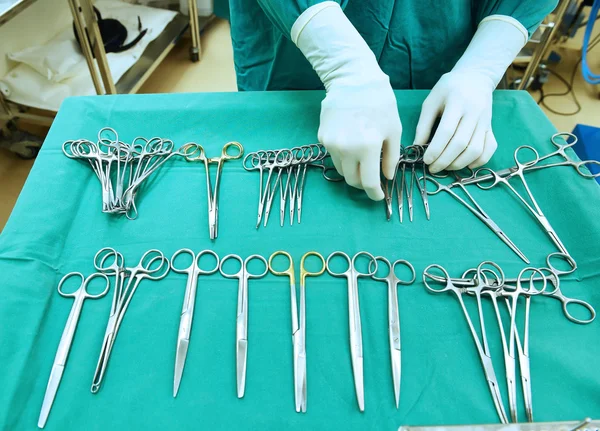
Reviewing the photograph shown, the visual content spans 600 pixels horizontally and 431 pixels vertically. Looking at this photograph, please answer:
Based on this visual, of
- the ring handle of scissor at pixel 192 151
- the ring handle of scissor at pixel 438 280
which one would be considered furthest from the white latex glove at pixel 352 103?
the ring handle of scissor at pixel 192 151

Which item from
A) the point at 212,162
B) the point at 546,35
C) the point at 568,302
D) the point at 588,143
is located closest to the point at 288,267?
the point at 212,162

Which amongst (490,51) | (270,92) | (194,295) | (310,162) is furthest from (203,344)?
(490,51)

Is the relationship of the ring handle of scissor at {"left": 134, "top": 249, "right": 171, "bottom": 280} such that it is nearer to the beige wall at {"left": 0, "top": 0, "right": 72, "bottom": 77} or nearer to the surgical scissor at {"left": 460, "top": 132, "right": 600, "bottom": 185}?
the surgical scissor at {"left": 460, "top": 132, "right": 600, "bottom": 185}

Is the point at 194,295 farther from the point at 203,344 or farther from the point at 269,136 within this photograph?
the point at 269,136

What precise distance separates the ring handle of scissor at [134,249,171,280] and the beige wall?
1595mm

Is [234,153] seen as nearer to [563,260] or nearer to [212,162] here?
[212,162]

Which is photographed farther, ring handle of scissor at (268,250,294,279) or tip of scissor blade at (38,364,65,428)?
ring handle of scissor at (268,250,294,279)

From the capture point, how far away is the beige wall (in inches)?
75.1

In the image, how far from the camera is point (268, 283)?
89 cm

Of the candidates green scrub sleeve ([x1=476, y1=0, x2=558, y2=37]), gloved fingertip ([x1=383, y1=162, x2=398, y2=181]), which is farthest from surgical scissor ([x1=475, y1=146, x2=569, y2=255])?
green scrub sleeve ([x1=476, y1=0, x2=558, y2=37])

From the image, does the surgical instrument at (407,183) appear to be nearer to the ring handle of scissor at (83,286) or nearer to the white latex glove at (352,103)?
the white latex glove at (352,103)

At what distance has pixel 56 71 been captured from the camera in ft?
6.30

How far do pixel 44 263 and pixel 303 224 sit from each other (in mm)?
567

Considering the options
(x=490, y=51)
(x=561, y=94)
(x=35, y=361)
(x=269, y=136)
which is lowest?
(x=35, y=361)
